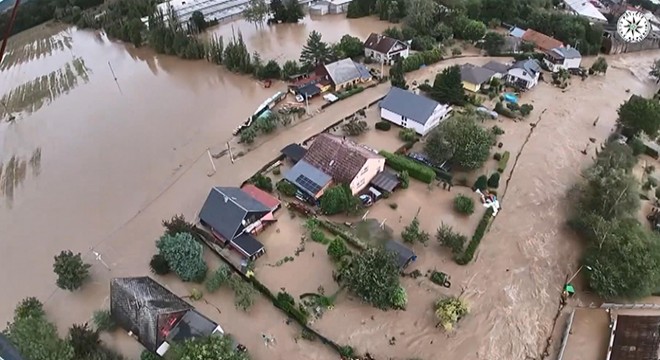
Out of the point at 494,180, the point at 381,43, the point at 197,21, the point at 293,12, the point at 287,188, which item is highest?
the point at 197,21

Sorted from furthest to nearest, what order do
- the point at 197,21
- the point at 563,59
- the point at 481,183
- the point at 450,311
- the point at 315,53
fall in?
the point at 197,21 → the point at 315,53 → the point at 563,59 → the point at 481,183 → the point at 450,311

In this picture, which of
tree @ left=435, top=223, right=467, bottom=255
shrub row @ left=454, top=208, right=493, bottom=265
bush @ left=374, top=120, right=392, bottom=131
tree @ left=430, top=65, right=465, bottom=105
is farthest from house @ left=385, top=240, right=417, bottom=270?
tree @ left=430, top=65, right=465, bottom=105

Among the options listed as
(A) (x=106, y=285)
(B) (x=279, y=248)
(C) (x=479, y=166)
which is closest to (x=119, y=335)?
(A) (x=106, y=285)

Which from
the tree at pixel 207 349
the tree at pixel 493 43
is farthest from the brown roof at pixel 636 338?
the tree at pixel 493 43

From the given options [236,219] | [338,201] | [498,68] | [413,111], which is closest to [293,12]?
[498,68]

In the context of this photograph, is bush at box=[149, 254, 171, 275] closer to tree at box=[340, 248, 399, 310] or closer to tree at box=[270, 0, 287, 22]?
tree at box=[340, 248, 399, 310]

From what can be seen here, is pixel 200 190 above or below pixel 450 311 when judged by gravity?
above

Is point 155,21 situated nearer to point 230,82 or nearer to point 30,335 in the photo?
point 230,82

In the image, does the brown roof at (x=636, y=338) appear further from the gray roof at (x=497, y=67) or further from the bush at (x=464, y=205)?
the gray roof at (x=497, y=67)

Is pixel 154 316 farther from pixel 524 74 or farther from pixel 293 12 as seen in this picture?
pixel 293 12
